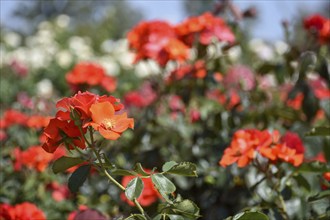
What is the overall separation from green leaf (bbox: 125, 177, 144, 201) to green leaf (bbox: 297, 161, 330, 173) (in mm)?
475

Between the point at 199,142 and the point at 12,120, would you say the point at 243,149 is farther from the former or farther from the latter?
the point at 12,120

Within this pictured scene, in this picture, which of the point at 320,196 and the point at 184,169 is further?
the point at 320,196

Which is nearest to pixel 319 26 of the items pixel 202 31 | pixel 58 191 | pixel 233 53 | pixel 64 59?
pixel 202 31

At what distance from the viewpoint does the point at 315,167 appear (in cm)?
130

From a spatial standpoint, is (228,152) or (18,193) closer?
(228,152)

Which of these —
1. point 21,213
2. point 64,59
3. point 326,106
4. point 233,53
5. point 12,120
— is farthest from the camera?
point 64,59

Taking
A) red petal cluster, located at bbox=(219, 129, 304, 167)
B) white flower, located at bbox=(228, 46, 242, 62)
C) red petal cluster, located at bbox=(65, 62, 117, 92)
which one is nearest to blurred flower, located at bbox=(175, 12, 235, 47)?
white flower, located at bbox=(228, 46, 242, 62)

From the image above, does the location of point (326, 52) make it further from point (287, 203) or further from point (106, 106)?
point (106, 106)

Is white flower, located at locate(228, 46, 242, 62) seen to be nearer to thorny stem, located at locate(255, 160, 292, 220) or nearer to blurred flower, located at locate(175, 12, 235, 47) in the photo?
blurred flower, located at locate(175, 12, 235, 47)

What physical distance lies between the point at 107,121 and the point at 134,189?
0.13 meters

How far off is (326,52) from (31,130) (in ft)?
3.94

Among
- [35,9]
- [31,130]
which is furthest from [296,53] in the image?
[35,9]

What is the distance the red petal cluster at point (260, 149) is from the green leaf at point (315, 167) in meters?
0.03

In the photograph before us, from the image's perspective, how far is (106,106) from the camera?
1.01 metres
